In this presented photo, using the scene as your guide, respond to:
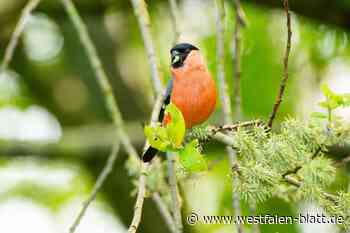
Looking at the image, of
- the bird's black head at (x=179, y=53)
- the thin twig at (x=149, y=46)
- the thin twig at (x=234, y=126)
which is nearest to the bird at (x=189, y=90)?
the bird's black head at (x=179, y=53)

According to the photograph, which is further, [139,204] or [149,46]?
[149,46]

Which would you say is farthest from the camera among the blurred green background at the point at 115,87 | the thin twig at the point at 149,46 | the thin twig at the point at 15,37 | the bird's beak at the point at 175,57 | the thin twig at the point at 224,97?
the blurred green background at the point at 115,87

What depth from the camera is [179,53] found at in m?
3.12

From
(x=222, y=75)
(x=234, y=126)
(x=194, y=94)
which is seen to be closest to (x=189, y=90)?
(x=194, y=94)

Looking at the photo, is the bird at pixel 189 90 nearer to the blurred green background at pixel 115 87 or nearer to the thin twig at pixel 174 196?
the thin twig at pixel 174 196

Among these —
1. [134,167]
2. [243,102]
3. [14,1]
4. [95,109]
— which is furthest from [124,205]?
[134,167]

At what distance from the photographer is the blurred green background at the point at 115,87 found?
4645 millimetres

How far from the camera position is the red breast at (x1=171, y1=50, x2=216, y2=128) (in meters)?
2.76

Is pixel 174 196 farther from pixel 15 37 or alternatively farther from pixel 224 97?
pixel 15 37

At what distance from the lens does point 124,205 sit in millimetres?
5316

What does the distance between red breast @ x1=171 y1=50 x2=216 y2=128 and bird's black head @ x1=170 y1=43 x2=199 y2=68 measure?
6 centimetres

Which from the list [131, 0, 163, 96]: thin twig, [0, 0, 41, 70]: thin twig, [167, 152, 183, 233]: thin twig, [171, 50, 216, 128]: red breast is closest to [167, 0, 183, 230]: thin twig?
[167, 152, 183, 233]: thin twig

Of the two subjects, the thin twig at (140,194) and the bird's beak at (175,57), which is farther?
the bird's beak at (175,57)

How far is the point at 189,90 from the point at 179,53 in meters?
0.30
